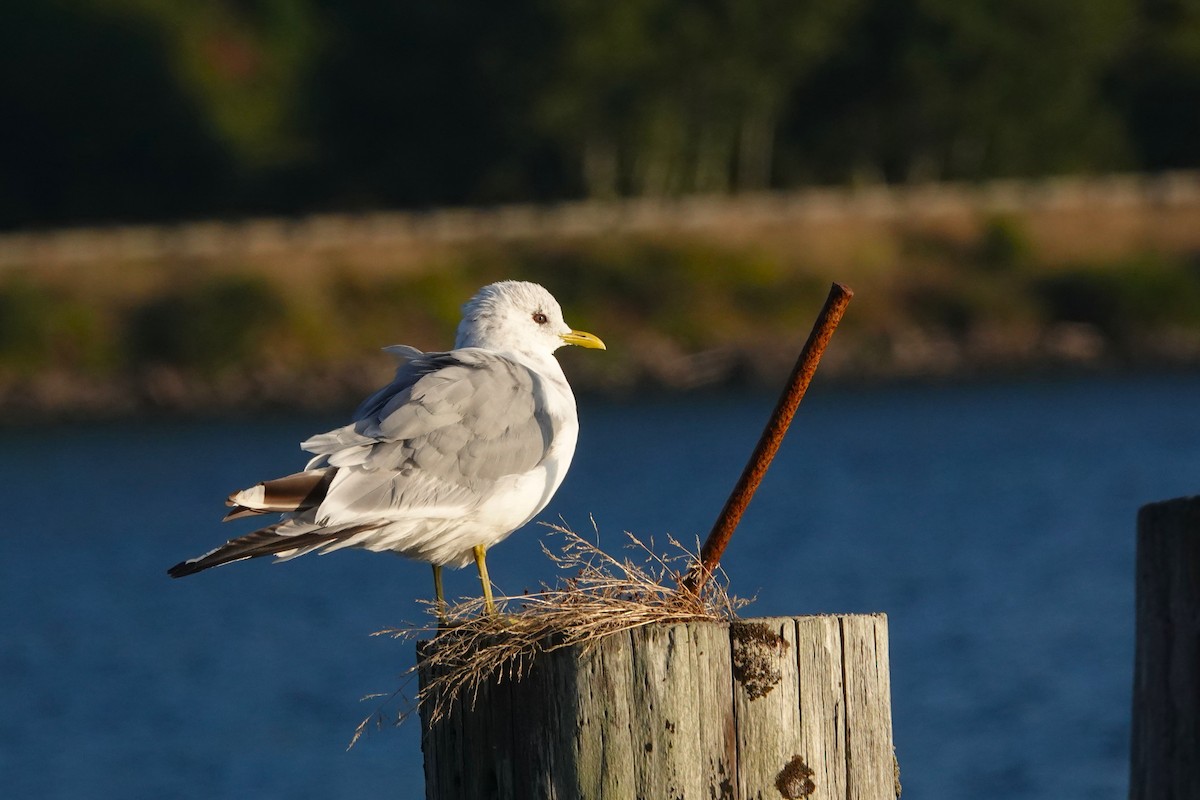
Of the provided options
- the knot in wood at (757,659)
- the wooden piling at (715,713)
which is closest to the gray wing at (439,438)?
the wooden piling at (715,713)

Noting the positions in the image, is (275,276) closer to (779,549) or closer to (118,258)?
(118,258)

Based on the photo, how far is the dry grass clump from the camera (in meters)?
3.58

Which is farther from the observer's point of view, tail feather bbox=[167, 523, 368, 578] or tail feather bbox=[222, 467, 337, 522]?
tail feather bbox=[222, 467, 337, 522]

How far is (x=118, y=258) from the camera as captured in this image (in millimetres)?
47156

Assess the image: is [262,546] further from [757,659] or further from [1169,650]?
[1169,650]

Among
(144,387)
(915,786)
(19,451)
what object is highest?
(144,387)

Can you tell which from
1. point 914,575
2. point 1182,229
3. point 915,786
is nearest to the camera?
point 915,786

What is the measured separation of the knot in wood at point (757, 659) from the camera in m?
3.45

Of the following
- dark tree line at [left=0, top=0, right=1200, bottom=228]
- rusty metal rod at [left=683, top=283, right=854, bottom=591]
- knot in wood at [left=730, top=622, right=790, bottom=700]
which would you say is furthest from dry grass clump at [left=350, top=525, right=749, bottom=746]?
dark tree line at [left=0, top=0, right=1200, bottom=228]

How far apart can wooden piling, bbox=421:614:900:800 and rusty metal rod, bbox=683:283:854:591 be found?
310mm

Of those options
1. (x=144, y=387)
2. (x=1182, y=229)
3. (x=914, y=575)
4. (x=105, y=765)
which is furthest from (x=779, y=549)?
(x=1182, y=229)

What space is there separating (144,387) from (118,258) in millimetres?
3909

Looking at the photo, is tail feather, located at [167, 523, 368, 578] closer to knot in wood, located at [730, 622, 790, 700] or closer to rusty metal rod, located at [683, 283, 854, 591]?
rusty metal rod, located at [683, 283, 854, 591]

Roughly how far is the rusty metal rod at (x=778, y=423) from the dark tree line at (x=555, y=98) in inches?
1934
